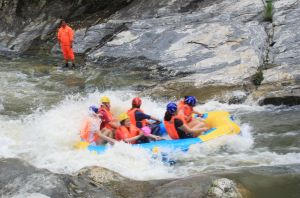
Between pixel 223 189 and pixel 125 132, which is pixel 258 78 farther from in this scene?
pixel 223 189

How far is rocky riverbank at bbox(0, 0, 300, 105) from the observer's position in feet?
39.9

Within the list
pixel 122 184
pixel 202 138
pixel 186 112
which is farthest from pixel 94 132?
pixel 122 184

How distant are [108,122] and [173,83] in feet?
13.3

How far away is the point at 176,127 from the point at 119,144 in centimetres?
112

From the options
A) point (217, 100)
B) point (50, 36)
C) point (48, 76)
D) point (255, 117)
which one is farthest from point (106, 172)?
point (50, 36)

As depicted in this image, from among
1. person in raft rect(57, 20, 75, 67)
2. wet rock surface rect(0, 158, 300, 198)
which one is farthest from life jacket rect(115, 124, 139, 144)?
person in raft rect(57, 20, 75, 67)

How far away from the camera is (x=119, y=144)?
8680mm

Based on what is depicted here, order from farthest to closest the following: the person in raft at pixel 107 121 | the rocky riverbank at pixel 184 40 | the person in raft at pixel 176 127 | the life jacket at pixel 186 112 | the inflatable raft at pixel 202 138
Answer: the rocky riverbank at pixel 184 40, the life jacket at pixel 186 112, the person in raft at pixel 107 121, the person in raft at pixel 176 127, the inflatable raft at pixel 202 138

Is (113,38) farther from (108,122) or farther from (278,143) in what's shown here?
(278,143)

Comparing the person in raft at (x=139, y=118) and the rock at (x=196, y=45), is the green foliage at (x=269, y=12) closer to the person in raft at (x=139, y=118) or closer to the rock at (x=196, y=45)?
the rock at (x=196, y=45)

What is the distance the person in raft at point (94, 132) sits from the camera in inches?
356

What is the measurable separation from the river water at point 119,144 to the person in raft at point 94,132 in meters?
0.34

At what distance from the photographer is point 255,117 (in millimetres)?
10289

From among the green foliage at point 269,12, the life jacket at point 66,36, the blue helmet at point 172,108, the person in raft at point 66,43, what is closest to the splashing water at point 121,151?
the blue helmet at point 172,108
